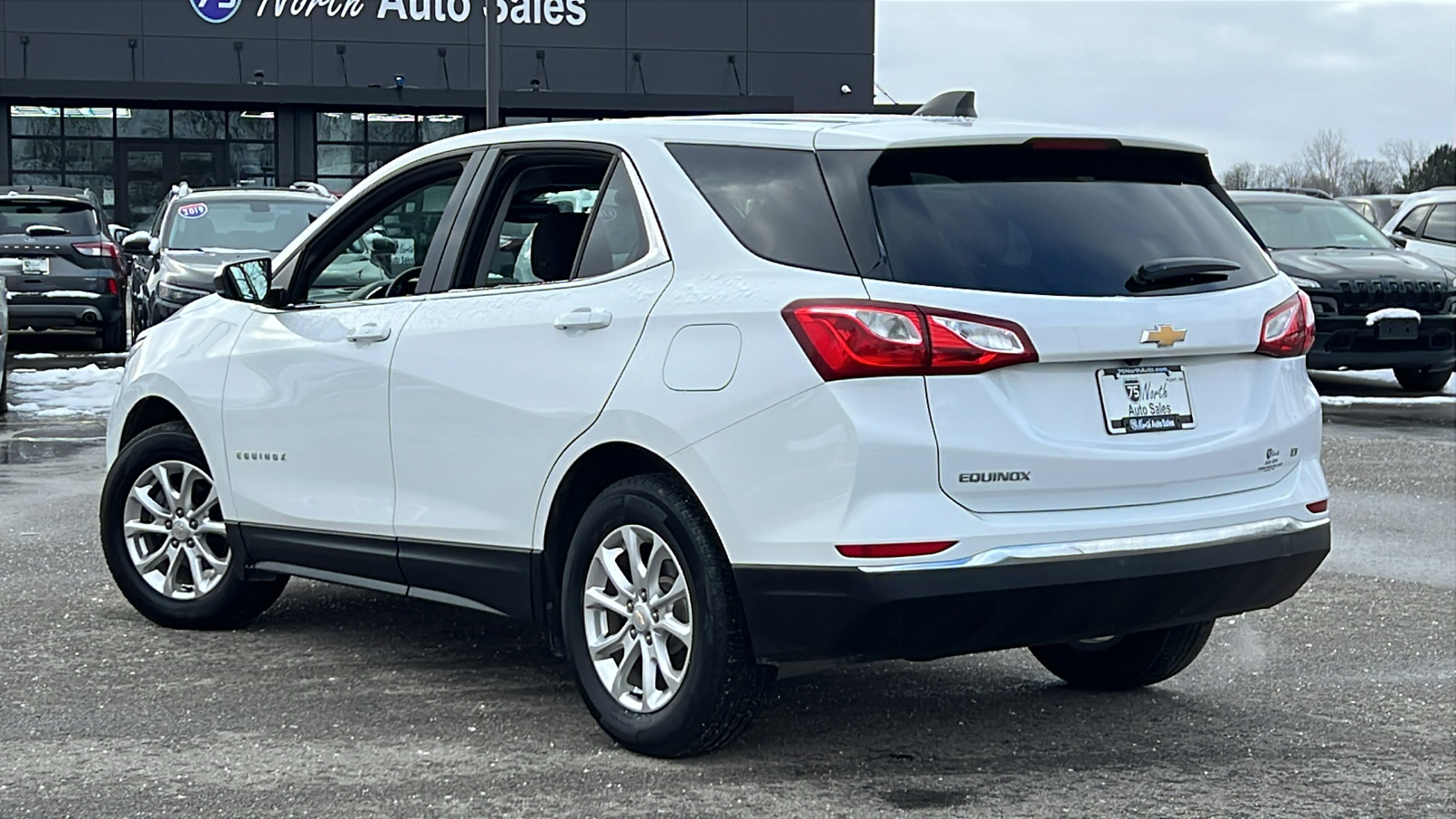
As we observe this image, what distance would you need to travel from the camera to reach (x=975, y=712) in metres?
5.40

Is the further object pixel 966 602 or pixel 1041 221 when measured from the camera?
pixel 1041 221

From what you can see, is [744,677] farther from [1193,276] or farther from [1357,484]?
[1357,484]

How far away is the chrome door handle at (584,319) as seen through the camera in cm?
488

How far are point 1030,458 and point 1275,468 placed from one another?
2.95ft

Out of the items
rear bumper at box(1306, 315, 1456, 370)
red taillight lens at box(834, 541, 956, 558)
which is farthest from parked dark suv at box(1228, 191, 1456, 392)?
red taillight lens at box(834, 541, 956, 558)

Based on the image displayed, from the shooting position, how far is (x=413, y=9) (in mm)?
40562

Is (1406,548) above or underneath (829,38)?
underneath

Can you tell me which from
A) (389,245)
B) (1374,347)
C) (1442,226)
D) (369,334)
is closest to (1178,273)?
(369,334)

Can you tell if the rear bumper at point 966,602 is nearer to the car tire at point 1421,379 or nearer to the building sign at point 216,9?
the car tire at point 1421,379

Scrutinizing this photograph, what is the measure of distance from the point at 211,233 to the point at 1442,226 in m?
12.2

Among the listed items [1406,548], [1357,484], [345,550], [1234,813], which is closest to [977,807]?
[1234,813]

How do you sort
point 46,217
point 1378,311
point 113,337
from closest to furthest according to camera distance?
point 1378,311, point 46,217, point 113,337

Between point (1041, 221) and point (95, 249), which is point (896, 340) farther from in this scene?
point (95, 249)

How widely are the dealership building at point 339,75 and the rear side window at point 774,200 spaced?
34284 millimetres
